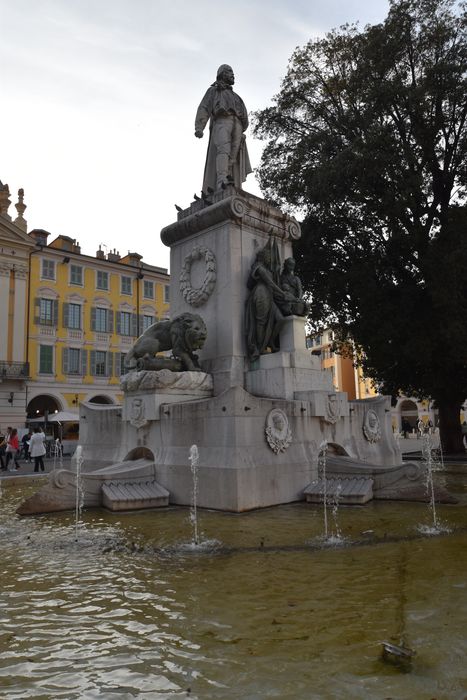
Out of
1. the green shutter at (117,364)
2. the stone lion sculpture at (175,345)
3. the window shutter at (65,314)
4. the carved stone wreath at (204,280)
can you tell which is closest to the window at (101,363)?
the green shutter at (117,364)

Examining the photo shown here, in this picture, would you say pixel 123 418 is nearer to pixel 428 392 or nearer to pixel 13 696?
pixel 13 696

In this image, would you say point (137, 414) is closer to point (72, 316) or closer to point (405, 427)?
point (72, 316)

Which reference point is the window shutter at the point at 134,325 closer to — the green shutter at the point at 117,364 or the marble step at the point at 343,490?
the green shutter at the point at 117,364

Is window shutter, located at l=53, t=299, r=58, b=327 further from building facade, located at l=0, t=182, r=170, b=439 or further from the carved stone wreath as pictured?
the carved stone wreath

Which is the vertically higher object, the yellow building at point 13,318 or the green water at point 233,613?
the yellow building at point 13,318

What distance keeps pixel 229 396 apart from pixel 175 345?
7.09 feet

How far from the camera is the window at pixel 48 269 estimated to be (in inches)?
1534

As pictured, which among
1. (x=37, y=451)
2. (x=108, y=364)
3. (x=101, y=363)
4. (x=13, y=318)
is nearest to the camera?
(x=37, y=451)

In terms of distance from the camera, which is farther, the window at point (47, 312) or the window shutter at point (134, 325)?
the window shutter at point (134, 325)

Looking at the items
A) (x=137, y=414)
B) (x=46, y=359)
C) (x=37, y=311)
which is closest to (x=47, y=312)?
(x=37, y=311)

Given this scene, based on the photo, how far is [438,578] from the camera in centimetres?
398

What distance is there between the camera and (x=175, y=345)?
9.12 metres

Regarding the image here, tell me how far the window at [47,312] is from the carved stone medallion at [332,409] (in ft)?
108

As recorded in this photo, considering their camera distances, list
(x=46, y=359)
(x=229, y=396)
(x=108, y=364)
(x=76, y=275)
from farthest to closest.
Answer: (x=108, y=364) → (x=76, y=275) → (x=46, y=359) → (x=229, y=396)
